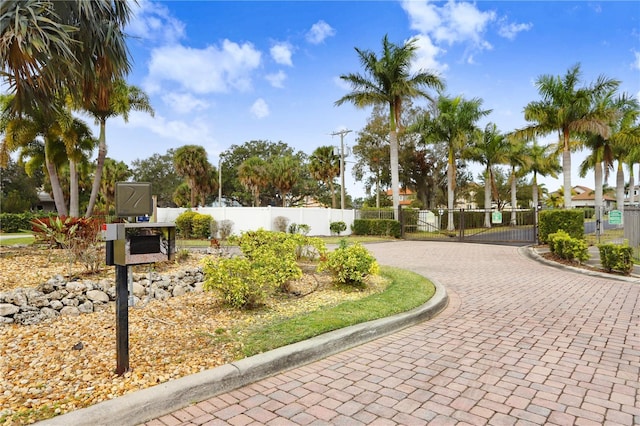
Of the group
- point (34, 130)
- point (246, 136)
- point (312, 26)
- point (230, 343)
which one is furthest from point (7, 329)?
point (246, 136)

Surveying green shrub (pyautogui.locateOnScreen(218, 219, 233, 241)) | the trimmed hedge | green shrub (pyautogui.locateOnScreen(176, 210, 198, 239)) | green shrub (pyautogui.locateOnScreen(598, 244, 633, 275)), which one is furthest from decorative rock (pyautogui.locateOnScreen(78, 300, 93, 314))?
the trimmed hedge

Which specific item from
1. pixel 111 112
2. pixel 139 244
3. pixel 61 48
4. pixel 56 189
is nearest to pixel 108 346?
pixel 139 244

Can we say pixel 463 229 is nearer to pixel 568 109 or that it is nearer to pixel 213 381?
pixel 568 109

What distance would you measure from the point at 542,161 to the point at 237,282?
3396cm

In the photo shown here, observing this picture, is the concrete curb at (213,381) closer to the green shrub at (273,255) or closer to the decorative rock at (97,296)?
the green shrub at (273,255)

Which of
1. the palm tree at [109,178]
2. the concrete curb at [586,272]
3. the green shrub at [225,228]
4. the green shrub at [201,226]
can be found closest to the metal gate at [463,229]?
the concrete curb at [586,272]

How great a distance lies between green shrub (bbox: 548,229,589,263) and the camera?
31.3 ft

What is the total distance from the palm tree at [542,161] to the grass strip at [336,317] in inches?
1117

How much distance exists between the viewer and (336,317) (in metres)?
4.32

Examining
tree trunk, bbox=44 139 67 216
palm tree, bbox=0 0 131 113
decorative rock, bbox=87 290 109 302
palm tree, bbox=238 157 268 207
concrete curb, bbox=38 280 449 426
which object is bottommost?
concrete curb, bbox=38 280 449 426

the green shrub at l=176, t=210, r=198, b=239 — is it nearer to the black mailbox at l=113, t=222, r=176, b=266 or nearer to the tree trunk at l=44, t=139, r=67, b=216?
the tree trunk at l=44, t=139, r=67, b=216

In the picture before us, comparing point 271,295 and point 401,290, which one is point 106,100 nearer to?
point 271,295

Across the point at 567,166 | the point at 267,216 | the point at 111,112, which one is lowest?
the point at 267,216

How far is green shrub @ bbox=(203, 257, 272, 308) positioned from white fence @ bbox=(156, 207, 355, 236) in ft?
43.8
